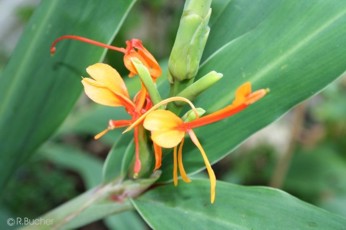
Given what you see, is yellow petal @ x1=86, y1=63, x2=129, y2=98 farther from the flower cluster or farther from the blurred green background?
the blurred green background

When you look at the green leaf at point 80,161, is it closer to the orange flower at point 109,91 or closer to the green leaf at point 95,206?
the green leaf at point 95,206

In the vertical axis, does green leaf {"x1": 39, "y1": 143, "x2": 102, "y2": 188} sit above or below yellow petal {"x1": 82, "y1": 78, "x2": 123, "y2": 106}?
below

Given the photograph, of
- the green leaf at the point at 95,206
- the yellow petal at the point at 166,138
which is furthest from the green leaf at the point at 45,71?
the yellow petal at the point at 166,138

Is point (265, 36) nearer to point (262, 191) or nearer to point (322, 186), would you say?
point (262, 191)

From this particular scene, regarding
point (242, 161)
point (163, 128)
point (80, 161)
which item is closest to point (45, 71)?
point (163, 128)

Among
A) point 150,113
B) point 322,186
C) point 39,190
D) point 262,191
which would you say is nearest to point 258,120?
point 262,191

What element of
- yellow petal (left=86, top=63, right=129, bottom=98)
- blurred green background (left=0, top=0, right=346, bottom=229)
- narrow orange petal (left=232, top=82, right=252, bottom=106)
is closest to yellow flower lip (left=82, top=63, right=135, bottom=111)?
yellow petal (left=86, top=63, right=129, bottom=98)

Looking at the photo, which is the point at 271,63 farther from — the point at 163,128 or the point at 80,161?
the point at 80,161
